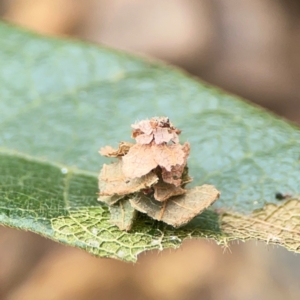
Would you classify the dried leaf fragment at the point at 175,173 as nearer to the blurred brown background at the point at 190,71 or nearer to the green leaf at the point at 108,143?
the green leaf at the point at 108,143

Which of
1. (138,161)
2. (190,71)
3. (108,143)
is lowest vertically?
(190,71)

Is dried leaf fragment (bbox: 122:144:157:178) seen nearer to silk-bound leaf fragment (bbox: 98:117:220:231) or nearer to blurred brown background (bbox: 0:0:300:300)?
silk-bound leaf fragment (bbox: 98:117:220:231)

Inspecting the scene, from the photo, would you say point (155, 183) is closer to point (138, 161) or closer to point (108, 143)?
point (138, 161)

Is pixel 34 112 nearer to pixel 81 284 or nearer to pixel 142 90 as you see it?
pixel 142 90

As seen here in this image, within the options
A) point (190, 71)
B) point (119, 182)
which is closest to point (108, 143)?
point (119, 182)

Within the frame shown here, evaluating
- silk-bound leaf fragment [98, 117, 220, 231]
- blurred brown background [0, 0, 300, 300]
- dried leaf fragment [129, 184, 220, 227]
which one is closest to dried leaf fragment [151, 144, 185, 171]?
silk-bound leaf fragment [98, 117, 220, 231]

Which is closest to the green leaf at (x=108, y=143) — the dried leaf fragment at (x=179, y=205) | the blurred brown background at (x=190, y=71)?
the dried leaf fragment at (x=179, y=205)
